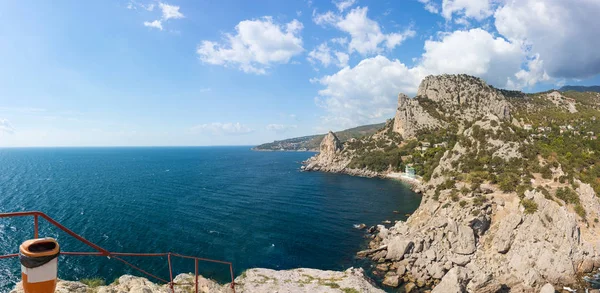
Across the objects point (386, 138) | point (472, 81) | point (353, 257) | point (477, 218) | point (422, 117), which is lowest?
point (353, 257)

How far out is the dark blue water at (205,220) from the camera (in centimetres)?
3500

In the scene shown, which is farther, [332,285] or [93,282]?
[332,285]

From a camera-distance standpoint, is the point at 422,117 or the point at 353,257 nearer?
the point at 353,257

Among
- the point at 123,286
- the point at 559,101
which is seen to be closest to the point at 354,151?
the point at 559,101

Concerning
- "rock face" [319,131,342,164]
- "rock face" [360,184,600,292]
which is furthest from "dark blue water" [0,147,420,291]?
"rock face" [319,131,342,164]

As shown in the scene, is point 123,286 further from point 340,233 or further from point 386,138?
point 386,138

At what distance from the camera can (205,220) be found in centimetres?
5097

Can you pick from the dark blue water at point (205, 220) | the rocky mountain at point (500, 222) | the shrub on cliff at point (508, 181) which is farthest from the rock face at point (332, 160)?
the shrub on cliff at point (508, 181)

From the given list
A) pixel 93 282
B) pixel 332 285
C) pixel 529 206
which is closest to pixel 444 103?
pixel 529 206

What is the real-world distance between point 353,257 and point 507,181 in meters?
23.7

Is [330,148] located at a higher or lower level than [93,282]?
higher

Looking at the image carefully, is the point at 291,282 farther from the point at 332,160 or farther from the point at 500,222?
the point at 332,160

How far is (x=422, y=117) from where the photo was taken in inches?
5064

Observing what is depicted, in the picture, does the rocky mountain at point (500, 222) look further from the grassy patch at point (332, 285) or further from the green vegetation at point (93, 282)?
the green vegetation at point (93, 282)
